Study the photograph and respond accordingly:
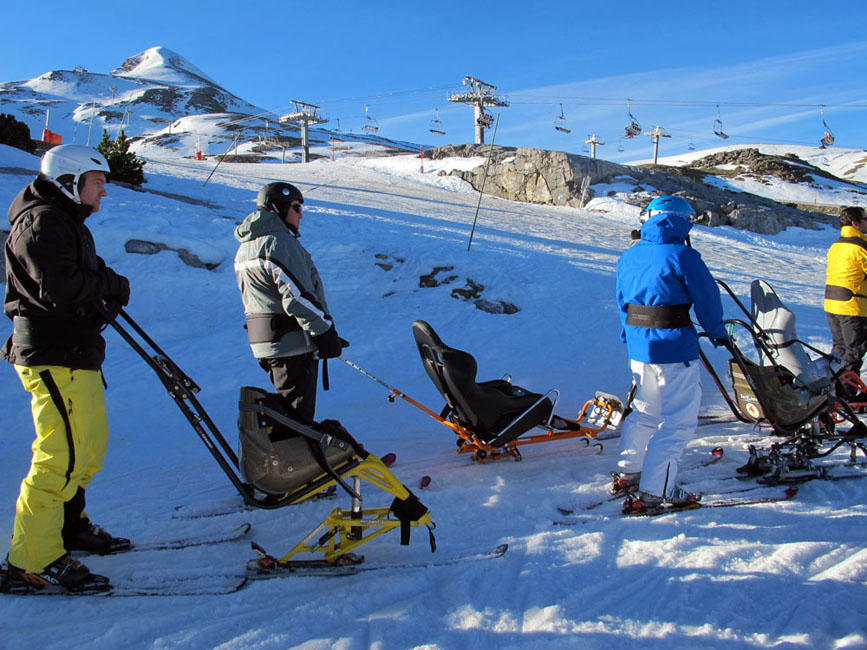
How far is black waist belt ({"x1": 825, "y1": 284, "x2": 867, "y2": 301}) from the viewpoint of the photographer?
547 centimetres

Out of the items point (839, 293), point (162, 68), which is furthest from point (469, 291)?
point (162, 68)

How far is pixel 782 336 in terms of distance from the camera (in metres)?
4.73

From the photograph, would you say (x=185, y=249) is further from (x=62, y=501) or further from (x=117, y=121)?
(x=117, y=121)

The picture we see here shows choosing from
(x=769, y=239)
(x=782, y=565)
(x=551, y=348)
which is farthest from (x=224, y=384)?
(x=769, y=239)

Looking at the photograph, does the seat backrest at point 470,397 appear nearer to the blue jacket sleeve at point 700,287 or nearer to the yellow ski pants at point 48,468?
the blue jacket sleeve at point 700,287

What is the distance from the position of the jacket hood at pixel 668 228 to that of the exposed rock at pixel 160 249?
23.6 feet

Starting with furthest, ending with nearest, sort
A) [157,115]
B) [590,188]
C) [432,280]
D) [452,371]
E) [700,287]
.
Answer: [157,115], [590,188], [432,280], [452,371], [700,287]

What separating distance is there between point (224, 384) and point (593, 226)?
13.9 m

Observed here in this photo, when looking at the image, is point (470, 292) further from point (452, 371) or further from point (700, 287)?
point (700, 287)

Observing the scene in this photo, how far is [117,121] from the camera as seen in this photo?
7219 centimetres

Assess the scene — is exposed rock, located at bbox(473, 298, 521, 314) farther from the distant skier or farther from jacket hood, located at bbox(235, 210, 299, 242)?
the distant skier

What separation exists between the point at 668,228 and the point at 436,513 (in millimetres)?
2265

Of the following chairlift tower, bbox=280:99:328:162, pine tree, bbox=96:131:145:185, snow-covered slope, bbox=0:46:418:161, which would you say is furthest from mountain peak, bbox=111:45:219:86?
pine tree, bbox=96:131:145:185

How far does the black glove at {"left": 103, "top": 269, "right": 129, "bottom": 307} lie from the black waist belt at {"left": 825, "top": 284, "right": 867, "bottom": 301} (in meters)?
5.90
